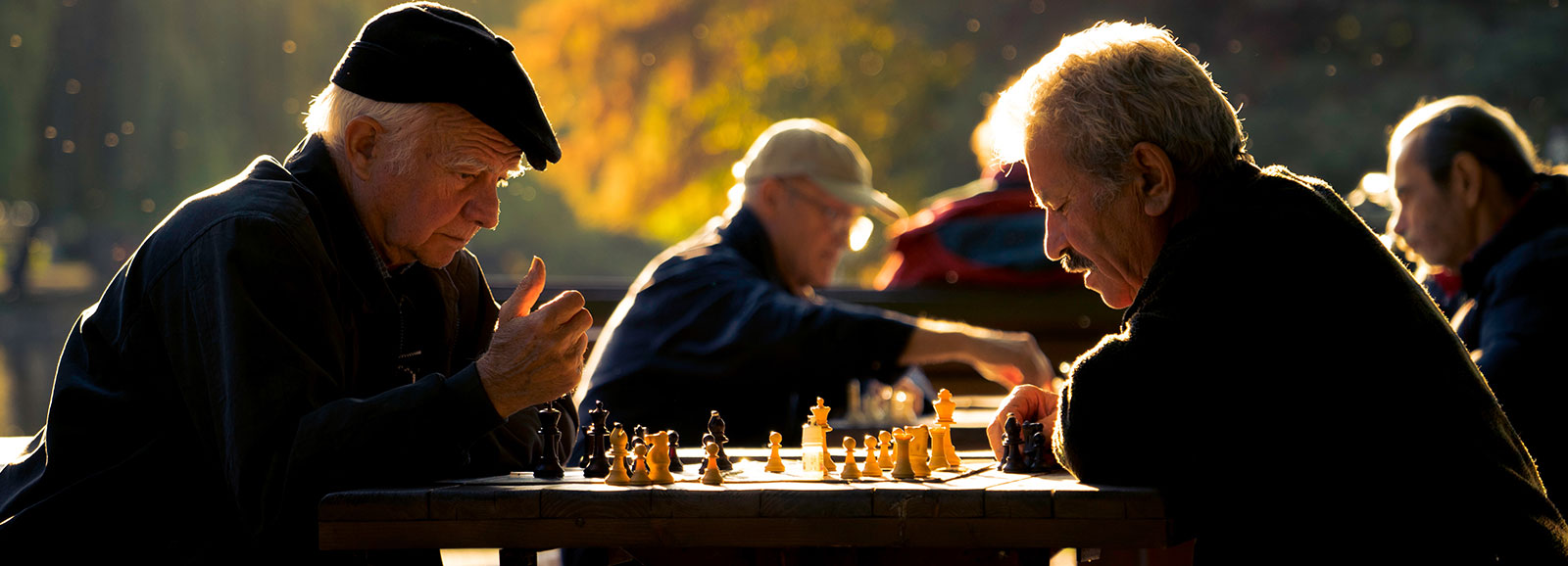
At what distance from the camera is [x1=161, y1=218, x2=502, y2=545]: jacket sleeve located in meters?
1.95

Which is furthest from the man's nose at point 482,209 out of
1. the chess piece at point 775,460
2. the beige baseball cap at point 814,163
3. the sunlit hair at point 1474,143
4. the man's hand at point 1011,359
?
the sunlit hair at point 1474,143

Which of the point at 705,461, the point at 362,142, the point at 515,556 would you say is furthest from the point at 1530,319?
the point at 362,142

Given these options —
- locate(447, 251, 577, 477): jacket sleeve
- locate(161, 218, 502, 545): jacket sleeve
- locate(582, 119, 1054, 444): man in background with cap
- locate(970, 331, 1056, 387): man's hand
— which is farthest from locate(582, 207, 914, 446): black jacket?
locate(161, 218, 502, 545): jacket sleeve

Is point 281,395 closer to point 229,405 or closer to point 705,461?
point 229,405

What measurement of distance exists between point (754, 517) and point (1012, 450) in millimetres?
550

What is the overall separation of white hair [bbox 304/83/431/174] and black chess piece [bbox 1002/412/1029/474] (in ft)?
3.58

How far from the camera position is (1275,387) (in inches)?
74.0

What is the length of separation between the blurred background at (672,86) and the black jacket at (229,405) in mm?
12138

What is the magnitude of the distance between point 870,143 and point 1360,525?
13272mm

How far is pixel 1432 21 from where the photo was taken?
1330 cm

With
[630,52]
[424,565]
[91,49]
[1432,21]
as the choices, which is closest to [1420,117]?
[424,565]

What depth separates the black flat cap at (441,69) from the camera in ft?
7.49

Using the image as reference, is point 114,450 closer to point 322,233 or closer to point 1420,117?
point 322,233

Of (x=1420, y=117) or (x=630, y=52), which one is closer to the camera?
(x=1420, y=117)
